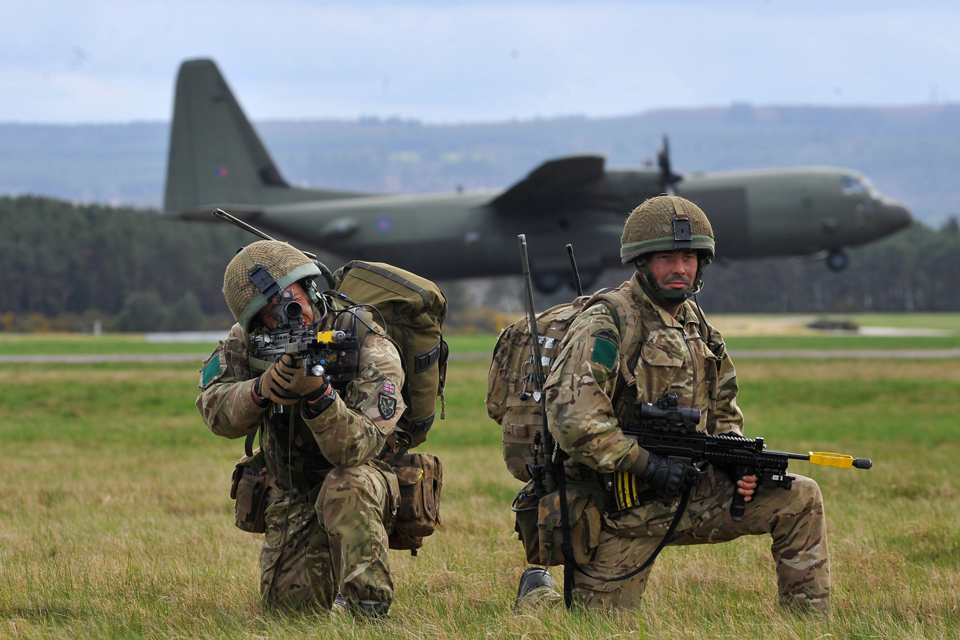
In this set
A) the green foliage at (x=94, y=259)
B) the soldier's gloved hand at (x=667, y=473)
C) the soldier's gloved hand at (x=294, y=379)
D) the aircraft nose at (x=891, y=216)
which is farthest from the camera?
the green foliage at (x=94, y=259)

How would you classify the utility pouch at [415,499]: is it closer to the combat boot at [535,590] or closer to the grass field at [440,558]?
the grass field at [440,558]

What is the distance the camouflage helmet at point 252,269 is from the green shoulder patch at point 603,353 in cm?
155

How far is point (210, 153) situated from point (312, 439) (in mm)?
34780

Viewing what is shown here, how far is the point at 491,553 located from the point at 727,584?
5.70 ft

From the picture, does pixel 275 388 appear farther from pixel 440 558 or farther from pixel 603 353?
pixel 440 558

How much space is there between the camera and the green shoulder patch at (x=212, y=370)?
5.53 m

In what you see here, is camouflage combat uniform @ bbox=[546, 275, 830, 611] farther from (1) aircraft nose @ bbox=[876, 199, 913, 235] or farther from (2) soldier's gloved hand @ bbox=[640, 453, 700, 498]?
(1) aircraft nose @ bbox=[876, 199, 913, 235]

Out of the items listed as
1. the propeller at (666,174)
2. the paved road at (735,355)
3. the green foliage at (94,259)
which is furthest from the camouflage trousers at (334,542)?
the green foliage at (94,259)

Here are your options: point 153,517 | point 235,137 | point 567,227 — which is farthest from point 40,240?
point 153,517

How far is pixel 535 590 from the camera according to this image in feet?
18.4

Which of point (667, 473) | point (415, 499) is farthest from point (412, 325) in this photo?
point (667, 473)

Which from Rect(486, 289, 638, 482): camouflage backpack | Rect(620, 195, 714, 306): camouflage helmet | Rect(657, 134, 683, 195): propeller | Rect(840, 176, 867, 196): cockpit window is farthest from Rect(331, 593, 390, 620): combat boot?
Rect(840, 176, 867, 196): cockpit window

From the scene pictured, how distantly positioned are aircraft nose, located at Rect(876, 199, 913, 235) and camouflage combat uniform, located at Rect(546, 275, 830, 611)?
105 feet

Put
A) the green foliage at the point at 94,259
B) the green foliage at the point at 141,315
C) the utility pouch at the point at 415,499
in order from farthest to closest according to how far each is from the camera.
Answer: the green foliage at the point at 94,259 → the green foliage at the point at 141,315 → the utility pouch at the point at 415,499
